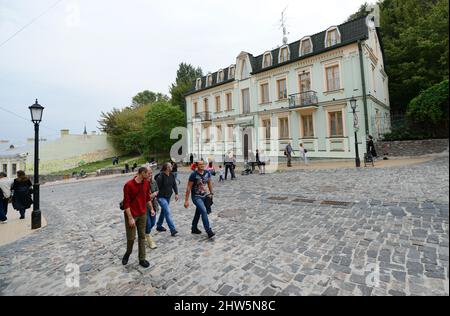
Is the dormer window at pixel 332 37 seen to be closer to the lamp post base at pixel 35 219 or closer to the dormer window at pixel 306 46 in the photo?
the dormer window at pixel 306 46

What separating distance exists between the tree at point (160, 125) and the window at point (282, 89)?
48.1ft

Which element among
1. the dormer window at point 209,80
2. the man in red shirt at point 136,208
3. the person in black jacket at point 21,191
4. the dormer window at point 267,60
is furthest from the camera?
the dormer window at point 209,80

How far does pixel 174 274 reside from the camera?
11.7 feet

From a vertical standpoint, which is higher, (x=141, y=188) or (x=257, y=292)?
(x=141, y=188)

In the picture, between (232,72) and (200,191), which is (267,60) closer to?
(232,72)

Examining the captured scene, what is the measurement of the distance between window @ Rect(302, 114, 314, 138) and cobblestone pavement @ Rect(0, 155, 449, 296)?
527 inches

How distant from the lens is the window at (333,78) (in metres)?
18.7

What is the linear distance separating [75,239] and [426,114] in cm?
1882

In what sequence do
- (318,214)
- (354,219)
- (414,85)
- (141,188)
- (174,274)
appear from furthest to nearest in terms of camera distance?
1. (414,85)
2. (318,214)
3. (354,219)
4. (141,188)
5. (174,274)

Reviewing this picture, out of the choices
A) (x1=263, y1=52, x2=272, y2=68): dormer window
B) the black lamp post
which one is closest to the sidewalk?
the black lamp post

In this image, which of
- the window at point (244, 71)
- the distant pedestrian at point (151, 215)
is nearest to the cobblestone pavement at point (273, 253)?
the distant pedestrian at point (151, 215)

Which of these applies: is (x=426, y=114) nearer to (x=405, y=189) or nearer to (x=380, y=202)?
(x=405, y=189)

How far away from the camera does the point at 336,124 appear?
1872cm
